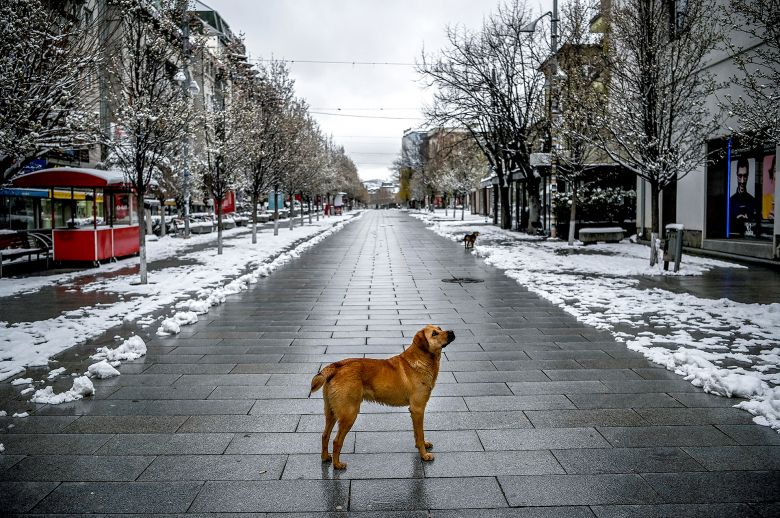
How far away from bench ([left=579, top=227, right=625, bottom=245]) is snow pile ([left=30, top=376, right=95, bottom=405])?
22184 mm

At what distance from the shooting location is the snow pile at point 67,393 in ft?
18.2

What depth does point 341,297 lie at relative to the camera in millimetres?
11961

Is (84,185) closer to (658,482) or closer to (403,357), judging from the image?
(403,357)

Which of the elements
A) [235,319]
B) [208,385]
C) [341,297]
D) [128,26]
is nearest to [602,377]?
[208,385]

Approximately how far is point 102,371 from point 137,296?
5882 millimetres

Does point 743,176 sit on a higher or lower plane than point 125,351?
higher

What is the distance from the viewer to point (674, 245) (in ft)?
48.4

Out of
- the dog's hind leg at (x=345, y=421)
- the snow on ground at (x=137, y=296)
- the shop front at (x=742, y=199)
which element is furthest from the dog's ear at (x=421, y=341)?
the shop front at (x=742, y=199)

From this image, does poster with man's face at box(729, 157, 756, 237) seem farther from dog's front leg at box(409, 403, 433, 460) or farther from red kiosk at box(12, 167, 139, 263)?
red kiosk at box(12, 167, 139, 263)

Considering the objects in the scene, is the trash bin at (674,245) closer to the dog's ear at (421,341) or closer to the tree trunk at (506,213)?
the dog's ear at (421,341)

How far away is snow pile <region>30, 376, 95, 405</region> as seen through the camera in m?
5.55

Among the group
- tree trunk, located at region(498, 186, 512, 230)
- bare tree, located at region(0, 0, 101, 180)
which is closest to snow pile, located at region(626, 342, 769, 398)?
bare tree, located at region(0, 0, 101, 180)

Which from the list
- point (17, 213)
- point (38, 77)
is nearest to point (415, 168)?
point (17, 213)

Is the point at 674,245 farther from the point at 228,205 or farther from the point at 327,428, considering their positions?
the point at 228,205
